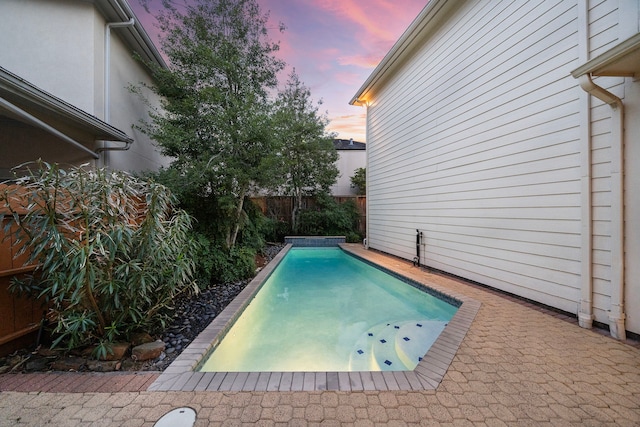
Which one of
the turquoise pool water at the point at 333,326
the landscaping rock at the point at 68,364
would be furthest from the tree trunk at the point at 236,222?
the landscaping rock at the point at 68,364

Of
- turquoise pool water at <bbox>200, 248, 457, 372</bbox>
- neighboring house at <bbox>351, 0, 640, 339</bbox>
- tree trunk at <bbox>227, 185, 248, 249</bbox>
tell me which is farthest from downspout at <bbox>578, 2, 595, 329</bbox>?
tree trunk at <bbox>227, 185, 248, 249</bbox>

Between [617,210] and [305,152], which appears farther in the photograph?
[305,152]

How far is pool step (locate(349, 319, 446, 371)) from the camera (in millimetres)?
2730

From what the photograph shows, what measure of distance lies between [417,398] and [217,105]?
5.63 metres

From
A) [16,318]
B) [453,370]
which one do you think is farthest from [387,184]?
[16,318]

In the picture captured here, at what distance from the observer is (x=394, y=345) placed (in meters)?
3.09

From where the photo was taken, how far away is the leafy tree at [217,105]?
502 cm

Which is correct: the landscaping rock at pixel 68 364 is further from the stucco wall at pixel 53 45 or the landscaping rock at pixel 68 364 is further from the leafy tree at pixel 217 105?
the stucco wall at pixel 53 45

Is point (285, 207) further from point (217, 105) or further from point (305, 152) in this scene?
point (217, 105)

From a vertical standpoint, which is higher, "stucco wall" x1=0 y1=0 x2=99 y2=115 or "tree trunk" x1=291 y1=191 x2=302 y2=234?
"stucco wall" x1=0 y1=0 x2=99 y2=115

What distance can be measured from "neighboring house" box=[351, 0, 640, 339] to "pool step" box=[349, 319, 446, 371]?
5.19ft

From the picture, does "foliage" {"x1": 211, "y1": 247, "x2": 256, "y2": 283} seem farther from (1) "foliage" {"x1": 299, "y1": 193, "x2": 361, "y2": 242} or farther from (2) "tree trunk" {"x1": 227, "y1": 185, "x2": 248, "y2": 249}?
(1) "foliage" {"x1": 299, "y1": 193, "x2": 361, "y2": 242}

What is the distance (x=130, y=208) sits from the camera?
8.75 feet

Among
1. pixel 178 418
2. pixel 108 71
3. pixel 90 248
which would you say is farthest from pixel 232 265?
pixel 108 71
